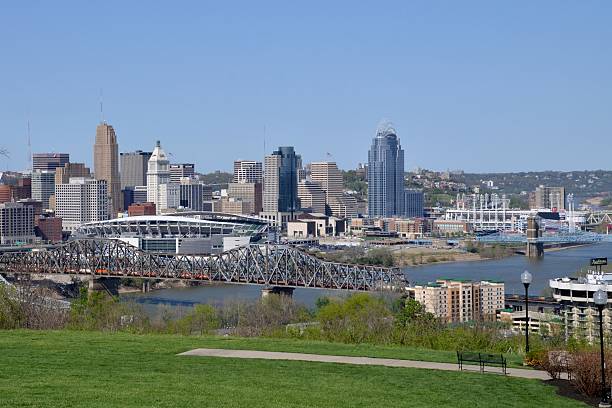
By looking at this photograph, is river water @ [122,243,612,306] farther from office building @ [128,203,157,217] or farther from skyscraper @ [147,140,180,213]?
skyscraper @ [147,140,180,213]

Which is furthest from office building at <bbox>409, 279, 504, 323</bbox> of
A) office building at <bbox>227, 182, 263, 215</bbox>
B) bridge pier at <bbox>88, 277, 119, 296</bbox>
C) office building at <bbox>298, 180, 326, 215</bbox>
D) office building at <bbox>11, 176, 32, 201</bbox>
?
office building at <bbox>298, 180, 326, 215</bbox>

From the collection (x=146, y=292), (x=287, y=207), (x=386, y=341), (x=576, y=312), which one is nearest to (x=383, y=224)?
(x=287, y=207)

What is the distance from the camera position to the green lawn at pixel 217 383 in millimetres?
10945

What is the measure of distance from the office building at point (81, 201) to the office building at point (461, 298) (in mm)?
84864

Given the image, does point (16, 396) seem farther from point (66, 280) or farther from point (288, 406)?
point (66, 280)

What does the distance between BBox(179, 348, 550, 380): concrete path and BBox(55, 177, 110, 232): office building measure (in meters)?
113

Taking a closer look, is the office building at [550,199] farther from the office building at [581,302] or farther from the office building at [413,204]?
the office building at [581,302]

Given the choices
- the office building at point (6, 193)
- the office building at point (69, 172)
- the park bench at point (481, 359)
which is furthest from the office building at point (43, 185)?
the park bench at point (481, 359)

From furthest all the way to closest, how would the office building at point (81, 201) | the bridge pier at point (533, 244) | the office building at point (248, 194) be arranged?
the office building at point (248, 194), the office building at point (81, 201), the bridge pier at point (533, 244)

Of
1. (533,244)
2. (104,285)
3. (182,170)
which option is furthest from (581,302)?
(182,170)

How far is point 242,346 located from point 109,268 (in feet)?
159

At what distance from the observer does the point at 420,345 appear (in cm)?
1711

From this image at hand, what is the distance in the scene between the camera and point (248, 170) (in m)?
172

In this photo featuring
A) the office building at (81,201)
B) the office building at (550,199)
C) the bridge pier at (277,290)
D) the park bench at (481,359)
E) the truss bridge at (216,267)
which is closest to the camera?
the park bench at (481,359)
